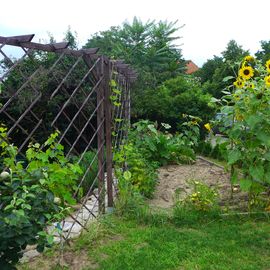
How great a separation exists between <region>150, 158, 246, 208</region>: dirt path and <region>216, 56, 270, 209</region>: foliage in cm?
76

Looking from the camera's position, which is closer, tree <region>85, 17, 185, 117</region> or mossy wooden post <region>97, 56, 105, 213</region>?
mossy wooden post <region>97, 56, 105, 213</region>

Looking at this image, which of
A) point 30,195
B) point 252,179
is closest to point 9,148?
point 30,195

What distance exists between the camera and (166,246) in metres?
3.15

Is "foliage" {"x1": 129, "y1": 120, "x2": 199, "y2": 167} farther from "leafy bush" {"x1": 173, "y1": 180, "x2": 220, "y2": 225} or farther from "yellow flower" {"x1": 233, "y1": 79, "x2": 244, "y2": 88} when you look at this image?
"yellow flower" {"x1": 233, "y1": 79, "x2": 244, "y2": 88}

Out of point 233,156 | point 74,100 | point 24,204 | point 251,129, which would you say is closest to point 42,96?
point 74,100

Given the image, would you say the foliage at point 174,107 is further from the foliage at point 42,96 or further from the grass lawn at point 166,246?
the grass lawn at point 166,246

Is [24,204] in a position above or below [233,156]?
above

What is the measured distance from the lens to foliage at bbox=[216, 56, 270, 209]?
3525mm

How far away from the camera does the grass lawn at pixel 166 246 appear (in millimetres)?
2828

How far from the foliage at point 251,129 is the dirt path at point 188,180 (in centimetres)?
76

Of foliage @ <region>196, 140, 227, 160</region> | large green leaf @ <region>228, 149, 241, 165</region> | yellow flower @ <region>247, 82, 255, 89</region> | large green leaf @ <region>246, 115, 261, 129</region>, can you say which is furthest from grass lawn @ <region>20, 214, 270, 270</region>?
foliage @ <region>196, 140, 227, 160</region>

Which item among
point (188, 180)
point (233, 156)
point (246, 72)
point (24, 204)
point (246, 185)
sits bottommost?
point (188, 180)

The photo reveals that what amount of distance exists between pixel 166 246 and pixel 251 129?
1.33 meters

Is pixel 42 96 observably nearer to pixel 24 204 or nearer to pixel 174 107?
pixel 174 107
